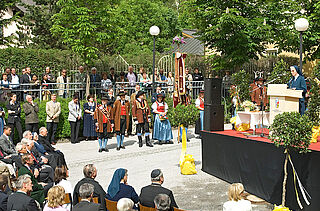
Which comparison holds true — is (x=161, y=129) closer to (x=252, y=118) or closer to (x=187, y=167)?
(x=187, y=167)

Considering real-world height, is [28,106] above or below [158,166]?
above

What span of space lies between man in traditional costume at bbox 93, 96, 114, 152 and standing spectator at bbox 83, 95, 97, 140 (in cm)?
156

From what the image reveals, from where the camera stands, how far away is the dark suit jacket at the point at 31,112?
14.5 metres

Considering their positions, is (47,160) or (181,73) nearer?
(47,160)

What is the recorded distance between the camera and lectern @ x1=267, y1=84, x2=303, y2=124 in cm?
1010

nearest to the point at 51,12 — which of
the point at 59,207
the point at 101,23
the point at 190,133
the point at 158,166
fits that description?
the point at 101,23

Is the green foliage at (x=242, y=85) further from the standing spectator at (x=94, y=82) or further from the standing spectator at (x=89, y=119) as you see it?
the standing spectator at (x=94, y=82)

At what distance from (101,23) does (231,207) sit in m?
12.7

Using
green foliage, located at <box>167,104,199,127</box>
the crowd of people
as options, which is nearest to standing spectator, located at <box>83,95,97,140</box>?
the crowd of people

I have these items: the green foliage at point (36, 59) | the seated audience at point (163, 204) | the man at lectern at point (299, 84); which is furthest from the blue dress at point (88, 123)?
the seated audience at point (163, 204)

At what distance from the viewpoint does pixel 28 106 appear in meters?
14.5

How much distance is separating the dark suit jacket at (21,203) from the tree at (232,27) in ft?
53.8

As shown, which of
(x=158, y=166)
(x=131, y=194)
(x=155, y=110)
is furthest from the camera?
(x=155, y=110)

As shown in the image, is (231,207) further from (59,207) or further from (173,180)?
(173,180)
